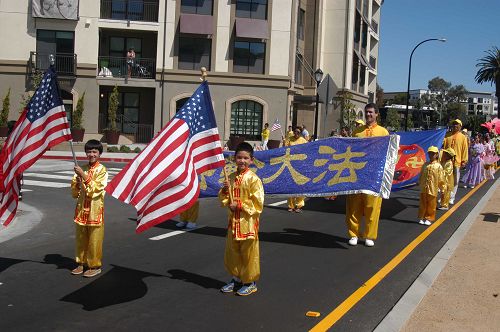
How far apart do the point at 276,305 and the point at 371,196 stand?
340 centimetres

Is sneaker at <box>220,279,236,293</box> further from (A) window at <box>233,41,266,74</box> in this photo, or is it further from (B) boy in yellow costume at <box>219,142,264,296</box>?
(A) window at <box>233,41,266,74</box>

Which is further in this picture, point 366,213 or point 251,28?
point 251,28

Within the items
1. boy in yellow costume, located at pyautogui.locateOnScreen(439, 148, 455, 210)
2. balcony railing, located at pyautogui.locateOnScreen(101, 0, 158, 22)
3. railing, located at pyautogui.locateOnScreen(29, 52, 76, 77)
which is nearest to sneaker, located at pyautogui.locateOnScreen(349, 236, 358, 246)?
boy in yellow costume, located at pyautogui.locateOnScreen(439, 148, 455, 210)

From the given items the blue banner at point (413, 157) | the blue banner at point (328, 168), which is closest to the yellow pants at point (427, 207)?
the blue banner at point (413, 157)

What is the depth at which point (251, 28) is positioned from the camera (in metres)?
32.5

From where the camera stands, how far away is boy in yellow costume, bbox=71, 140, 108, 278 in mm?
6355

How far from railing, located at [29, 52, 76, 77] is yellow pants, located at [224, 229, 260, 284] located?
28045 millimetres

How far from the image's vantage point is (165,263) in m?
7.28

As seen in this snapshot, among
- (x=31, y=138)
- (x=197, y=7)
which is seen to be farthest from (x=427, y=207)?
(x=197, y=7)

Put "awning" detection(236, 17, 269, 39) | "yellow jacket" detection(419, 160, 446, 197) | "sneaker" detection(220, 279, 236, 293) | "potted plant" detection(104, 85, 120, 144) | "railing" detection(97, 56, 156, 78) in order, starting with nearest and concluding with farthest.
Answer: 1. "sneaker" detection(220, 279, 236, 293)
2. "yellow jacket" detection(419, 160, 446, 197)
3. "potted plant" detection(104, 85, 120, 144)
4. "awning" detection(236, 17, 269, 39)
5. "railing" detection(97, 56, 156, 78)

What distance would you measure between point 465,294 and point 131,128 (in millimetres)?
29965

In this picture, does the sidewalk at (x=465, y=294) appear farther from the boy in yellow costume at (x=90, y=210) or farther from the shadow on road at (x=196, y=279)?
the boy in yellow costume at (x=90, y=210)

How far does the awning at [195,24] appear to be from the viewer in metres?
31.8

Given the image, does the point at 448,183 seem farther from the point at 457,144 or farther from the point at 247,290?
the point at 247,290
